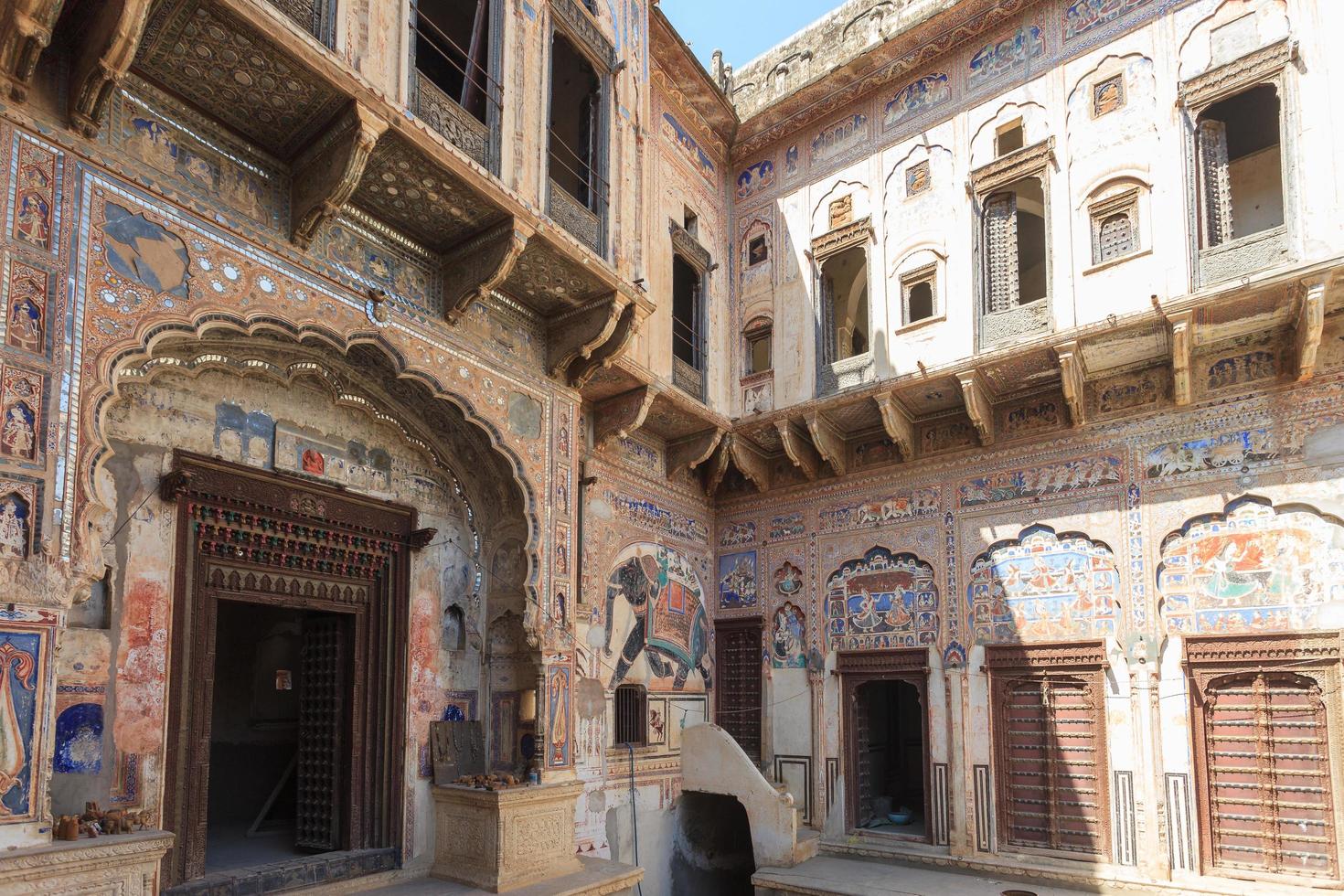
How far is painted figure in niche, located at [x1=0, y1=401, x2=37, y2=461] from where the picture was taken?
4773mm

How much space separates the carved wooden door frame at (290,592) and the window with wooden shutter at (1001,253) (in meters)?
6.73

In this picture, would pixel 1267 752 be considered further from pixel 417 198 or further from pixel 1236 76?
pixel 417 198

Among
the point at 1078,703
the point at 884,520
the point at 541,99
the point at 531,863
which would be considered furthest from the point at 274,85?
the point at 1078,703

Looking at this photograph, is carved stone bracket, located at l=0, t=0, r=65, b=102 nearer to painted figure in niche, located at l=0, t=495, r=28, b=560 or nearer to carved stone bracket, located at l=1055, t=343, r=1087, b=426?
painted figure in niche, located at l=0, t=495, r=28, b=560

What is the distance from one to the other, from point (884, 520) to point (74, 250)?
8.72 metres

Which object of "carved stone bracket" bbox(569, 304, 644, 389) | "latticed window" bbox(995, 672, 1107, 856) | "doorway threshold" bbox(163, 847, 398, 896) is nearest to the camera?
"doorway threshold" bbox(163, 847, 398, 896)

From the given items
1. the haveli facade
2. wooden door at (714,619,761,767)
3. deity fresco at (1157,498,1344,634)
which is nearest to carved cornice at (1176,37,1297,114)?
the haveli facade

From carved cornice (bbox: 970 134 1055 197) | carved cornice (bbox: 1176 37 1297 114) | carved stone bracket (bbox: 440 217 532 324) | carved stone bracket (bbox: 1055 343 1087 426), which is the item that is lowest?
carved stone bracket (bbox: 1055 343 1087 426)

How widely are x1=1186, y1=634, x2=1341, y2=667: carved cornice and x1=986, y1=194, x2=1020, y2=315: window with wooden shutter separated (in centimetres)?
398

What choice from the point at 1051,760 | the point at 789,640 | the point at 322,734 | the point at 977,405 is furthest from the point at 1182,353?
the point at 322,734

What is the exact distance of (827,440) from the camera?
1131 centimetres

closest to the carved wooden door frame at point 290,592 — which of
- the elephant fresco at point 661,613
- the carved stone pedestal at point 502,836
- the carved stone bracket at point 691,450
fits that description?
the carved stone pedestal at point 502,836

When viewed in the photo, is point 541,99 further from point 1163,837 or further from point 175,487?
point 1163,837

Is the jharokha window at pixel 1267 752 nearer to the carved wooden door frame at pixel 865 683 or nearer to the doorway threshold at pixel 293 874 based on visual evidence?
the carved wooden door frame at pixel 865 683
